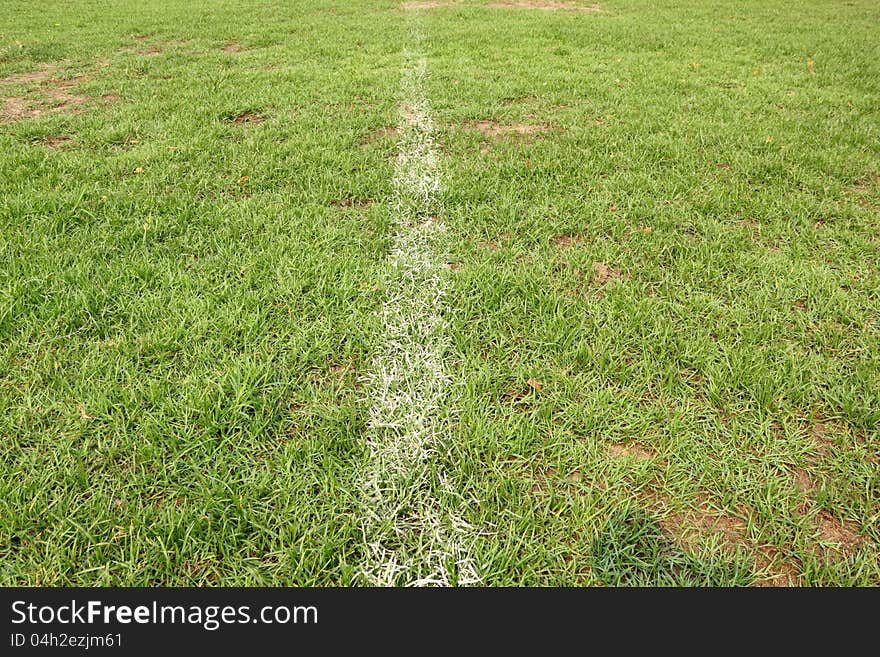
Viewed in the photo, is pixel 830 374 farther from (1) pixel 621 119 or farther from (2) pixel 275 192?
(1) pixel 621 119

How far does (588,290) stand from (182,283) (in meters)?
2.20

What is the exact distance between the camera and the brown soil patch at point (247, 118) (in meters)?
5.03

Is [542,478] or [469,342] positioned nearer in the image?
[542,478]

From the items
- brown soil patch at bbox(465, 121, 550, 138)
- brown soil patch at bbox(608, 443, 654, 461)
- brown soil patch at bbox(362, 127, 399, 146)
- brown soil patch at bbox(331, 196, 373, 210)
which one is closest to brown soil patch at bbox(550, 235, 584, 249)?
brown soil patch at bbox(331, 196, 373, 210)

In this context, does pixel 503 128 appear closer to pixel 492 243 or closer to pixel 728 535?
pixel 492 243

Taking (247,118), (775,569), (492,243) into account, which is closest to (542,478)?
(775,569)

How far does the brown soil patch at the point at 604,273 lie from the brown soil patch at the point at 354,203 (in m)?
1.68

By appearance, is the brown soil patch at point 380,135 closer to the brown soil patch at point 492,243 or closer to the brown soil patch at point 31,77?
the brown soil patch at point 492,243

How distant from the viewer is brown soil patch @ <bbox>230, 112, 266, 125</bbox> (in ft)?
16.5

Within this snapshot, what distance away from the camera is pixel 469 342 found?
222 centimetres

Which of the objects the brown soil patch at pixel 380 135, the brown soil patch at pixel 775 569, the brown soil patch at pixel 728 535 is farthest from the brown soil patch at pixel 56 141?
the brown soil patch at pixel 775 569

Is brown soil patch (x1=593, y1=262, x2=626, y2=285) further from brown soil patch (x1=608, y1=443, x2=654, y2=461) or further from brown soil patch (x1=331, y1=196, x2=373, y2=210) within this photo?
brown soil patch (x1=331, y1=196, x2=373, y2=210)

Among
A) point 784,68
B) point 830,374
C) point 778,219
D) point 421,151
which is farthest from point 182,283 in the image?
point 784,68

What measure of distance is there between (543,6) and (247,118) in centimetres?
1208
